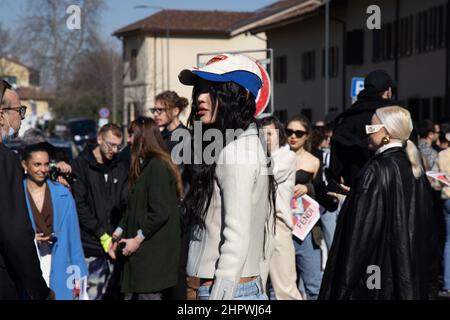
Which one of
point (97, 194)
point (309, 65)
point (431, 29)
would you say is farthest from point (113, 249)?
point (309, 65)

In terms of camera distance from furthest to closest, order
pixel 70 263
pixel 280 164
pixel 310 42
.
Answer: pixel 310 42 → pixel 280 164 → pixel 70 263

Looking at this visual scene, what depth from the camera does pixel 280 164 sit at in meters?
8.85

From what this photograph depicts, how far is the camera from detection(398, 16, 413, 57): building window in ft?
103

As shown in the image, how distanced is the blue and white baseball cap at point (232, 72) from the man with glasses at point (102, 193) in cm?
520

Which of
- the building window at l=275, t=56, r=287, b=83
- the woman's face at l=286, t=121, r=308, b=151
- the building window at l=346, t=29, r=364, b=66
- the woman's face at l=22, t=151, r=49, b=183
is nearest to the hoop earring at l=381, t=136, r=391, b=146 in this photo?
the woman's face at l=22, t=151, r=49, b=183

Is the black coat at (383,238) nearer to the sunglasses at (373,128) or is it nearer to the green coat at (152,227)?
the sunglasses at (373,128)

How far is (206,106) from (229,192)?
17.3 inches

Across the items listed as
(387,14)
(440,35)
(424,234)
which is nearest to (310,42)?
(387,14)

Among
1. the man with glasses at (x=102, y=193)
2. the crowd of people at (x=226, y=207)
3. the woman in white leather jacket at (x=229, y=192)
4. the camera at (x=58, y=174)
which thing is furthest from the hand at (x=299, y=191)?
the woman in white leather jacket at (x=229, y=192)

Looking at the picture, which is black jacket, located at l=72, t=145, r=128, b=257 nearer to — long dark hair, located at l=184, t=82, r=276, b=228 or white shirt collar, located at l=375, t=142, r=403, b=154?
white shirt collar, located at l=375, t=142, r=403, b=154

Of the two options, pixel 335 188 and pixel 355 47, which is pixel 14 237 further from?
pixel 355 47
